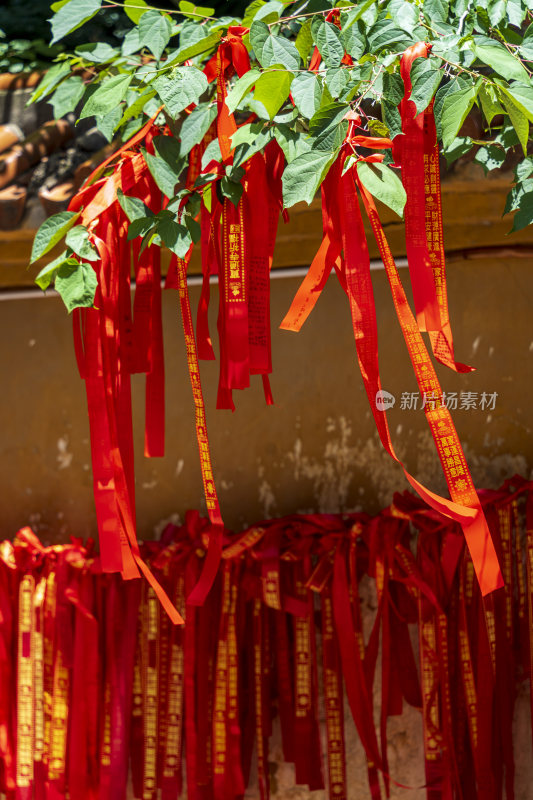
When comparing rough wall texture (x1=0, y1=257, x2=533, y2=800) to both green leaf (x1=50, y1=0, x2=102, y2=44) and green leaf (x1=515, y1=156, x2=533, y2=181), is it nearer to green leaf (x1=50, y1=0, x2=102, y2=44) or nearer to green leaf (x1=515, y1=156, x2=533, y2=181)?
green leaf (x1=515, y1=156, x2=533, y2=181)

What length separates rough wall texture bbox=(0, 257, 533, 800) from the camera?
1697 mm

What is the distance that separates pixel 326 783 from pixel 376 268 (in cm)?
104

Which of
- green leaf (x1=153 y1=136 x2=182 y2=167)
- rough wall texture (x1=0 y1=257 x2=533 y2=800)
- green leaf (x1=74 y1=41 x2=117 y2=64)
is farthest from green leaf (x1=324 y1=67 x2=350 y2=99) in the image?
rough wall texture (x1=0 y1=257 x2=533 y2=800)

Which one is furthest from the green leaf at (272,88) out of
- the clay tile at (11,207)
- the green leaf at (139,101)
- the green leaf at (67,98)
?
the clay tile at (11,207)

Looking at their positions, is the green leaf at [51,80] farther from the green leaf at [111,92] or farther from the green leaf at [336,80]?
the green leaf at [336,80]

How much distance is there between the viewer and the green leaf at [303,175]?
0.96 m

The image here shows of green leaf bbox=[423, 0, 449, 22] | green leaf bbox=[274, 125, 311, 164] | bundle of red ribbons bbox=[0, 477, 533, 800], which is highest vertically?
green leaf bbox=[423, 0, 449, 22]

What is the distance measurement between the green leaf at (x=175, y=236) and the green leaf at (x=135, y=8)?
319mm

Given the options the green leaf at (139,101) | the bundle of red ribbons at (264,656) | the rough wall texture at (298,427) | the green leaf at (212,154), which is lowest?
the bundle of red ribbons at (264,656)

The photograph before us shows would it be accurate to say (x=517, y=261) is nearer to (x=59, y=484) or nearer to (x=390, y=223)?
(x=390, y=223)

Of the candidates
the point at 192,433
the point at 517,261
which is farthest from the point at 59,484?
the point at 517,261

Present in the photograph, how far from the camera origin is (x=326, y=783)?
171 cm

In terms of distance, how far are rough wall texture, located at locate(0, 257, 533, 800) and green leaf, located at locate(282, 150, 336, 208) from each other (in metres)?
0.77

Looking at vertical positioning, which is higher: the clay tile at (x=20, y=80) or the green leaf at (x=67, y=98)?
the clay tile at (x=20, y=80)
